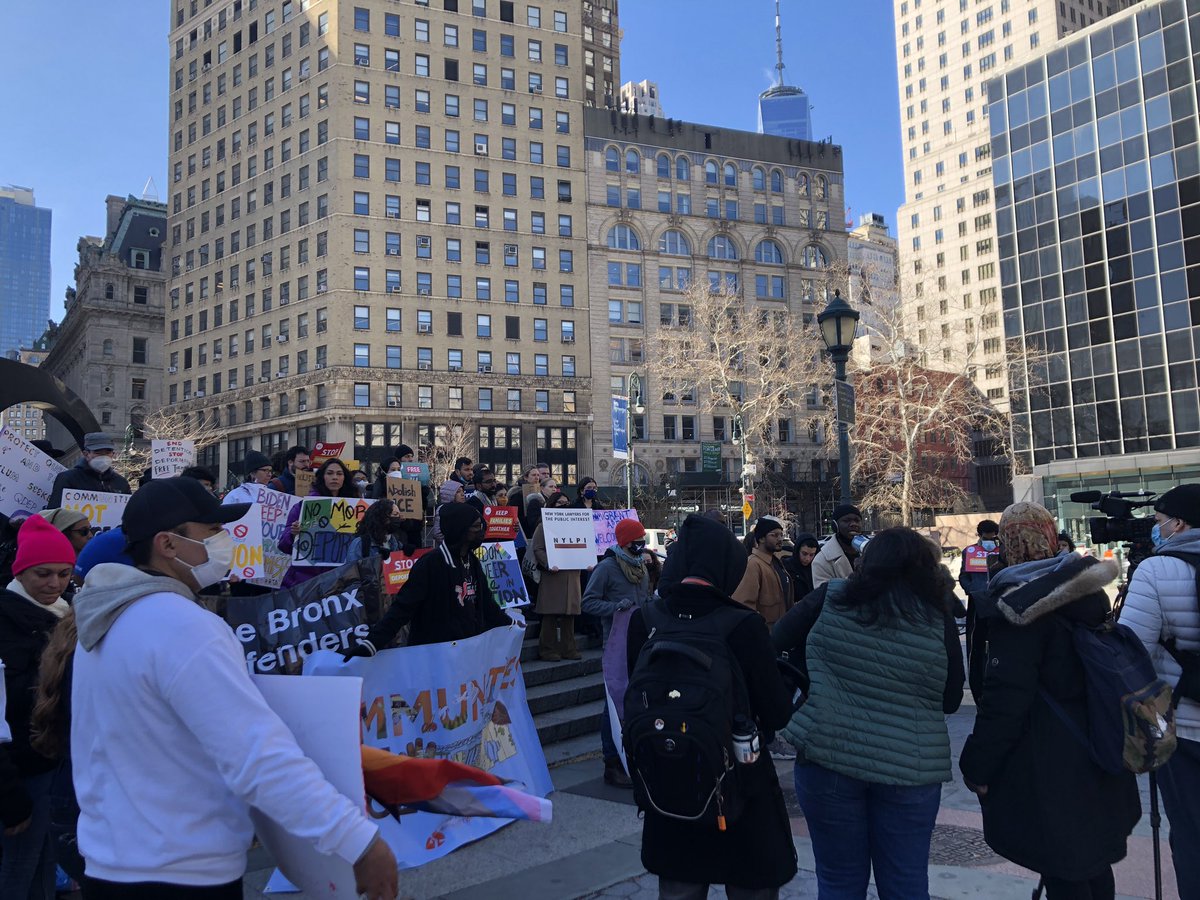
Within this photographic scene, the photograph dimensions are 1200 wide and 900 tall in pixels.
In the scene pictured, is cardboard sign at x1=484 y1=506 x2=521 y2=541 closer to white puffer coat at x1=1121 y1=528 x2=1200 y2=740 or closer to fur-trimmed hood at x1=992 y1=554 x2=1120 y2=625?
white puffer coat at x1=1121 y1=528 x2=1200 y2=740

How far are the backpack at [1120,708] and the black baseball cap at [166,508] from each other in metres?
3.21

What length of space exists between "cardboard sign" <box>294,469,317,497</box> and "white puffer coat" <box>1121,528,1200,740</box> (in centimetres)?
800

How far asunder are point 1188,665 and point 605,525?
8.05 m

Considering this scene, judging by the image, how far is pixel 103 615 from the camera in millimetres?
2293

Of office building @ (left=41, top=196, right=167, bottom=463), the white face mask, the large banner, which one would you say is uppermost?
office building @ (left=41, top=196, right=167, bottom=463)

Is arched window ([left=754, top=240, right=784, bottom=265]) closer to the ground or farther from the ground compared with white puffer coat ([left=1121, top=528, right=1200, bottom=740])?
farther from the ground

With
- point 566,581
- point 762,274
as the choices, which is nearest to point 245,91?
point 762,274

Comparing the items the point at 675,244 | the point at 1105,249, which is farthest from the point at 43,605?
the point at 675,244

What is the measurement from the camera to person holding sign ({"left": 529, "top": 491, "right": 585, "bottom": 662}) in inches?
392

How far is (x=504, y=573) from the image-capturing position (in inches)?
392

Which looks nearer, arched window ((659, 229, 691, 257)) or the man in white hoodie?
the man in white hoodie

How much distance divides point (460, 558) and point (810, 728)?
3.21 metres

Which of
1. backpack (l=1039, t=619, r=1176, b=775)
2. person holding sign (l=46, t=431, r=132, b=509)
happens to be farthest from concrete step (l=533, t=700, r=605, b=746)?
backpack (l=1039, t=619, r=1176, b=775)

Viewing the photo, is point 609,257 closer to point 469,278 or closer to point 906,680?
point 469,278
